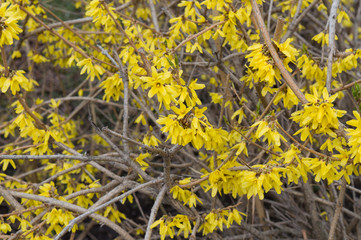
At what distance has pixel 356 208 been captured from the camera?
342 centimetres

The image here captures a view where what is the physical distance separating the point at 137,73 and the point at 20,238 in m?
1.11

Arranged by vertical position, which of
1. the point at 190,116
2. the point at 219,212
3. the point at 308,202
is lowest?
the point at 308,202

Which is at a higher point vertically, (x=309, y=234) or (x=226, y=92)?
(x=226, y=92)

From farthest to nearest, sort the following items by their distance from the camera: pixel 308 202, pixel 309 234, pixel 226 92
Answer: pixel 309 234 → pixel 308 202 → pixel 226 92

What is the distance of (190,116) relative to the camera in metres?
1.92

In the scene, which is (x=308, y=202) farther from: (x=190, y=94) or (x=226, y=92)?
(x=190, y=94)

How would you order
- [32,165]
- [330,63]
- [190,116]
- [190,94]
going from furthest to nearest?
1. [32,165]
2. [330,63]
3. [190,94]
4. [190,116]

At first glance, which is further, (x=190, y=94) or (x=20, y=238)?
(x=20, y=238)

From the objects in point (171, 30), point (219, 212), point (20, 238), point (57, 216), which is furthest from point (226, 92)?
point (20, 238)

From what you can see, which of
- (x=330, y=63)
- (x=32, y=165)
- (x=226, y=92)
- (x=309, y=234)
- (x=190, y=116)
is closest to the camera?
(x=190, y=116)

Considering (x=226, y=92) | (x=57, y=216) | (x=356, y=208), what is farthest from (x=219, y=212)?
(x=356, y=208)

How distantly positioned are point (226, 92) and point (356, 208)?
1.57 meters

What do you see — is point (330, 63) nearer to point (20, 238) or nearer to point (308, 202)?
point (308, 202)

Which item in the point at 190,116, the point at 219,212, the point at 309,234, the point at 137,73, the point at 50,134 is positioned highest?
the point at 137,73
